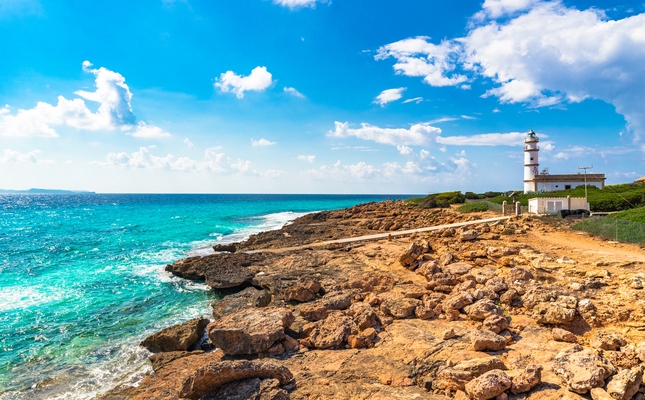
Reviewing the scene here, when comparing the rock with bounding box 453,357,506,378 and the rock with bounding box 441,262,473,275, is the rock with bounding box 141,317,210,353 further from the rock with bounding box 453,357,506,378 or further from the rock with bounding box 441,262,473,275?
the rock with bounding box 441,262,473,275

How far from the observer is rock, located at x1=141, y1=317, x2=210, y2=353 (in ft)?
39.7

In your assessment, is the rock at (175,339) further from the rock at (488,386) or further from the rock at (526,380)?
the rock at (526,380)

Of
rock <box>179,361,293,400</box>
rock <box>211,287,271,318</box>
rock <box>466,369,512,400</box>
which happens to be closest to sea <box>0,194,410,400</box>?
rock <box>211,287,271,318</box>

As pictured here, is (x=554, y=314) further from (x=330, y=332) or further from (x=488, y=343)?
(x=330, y=332)

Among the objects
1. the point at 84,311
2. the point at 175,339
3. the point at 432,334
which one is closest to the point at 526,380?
the point at 432,334

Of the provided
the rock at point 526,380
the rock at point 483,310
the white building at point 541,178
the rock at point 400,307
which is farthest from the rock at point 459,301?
the white building at point 541,178

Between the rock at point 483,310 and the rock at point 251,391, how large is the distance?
6360 mm

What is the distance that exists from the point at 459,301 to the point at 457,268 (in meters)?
4.51

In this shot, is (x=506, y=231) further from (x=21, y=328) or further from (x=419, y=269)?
(x=21, y=328)

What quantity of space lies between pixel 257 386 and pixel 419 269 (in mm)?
11483

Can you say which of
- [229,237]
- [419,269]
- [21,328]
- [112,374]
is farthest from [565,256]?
[229,237]

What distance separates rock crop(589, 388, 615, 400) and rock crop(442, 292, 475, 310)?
194 inches

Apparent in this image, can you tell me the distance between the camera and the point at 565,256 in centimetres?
1599

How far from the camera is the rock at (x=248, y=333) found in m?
10.0
